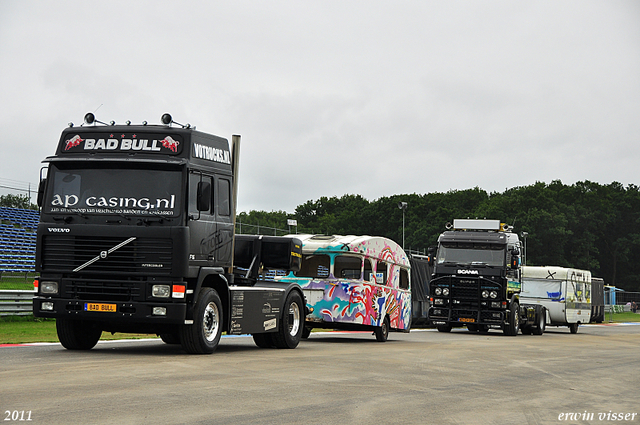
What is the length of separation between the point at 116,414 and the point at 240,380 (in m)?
3.24

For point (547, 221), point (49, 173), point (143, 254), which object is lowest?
point (143, 254)

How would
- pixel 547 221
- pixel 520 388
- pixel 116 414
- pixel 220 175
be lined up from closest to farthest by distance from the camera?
pixel 116 414
pixel 520 388
pixel 220 175
pixel 547 221

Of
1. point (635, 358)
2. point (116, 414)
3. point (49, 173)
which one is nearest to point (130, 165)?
point (49, 173)

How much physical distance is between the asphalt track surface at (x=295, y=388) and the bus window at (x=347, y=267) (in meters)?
4.53

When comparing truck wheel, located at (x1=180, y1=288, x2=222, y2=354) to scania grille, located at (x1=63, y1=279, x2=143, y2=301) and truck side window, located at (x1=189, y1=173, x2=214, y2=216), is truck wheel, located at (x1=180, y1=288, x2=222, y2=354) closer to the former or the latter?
scania grille, located at (x1=63, y1=279, x2=143, y2=301)

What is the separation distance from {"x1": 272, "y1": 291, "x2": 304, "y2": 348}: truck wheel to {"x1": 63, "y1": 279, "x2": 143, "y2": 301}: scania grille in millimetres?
4360

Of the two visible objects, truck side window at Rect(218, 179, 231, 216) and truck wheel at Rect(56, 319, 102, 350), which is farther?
truck side window at Rect(218, 179, 231, 216)

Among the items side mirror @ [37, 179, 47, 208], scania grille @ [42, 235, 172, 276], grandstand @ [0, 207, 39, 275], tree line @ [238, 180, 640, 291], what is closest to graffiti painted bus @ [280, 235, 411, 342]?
scania grille @ [42, 235, 172, 276]

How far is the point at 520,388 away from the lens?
11.8m

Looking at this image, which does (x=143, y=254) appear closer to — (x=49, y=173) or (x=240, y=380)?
(x=49, y=173)

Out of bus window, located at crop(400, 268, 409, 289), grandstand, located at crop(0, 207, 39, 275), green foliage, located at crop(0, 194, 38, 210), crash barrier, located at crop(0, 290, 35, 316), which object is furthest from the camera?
green foliage, located at crop(0, 194, 38, 210)

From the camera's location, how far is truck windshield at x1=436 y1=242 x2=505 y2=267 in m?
30.5

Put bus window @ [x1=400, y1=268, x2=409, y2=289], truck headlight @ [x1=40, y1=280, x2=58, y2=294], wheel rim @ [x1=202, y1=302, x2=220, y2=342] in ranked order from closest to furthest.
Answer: truck headlight @ [x1=40, y1=280, x2=58, y2=294], wheel rim @ [x1=202, y1=302, x2=220, y2=342], bus window @ [x1=400, y1=268, x2=409, y2=289]

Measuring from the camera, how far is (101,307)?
13773 mm
